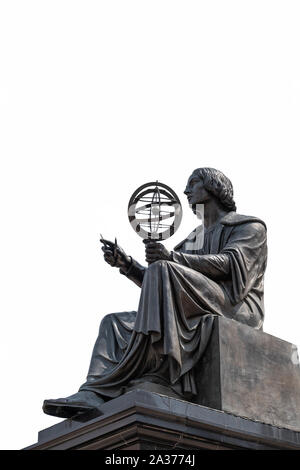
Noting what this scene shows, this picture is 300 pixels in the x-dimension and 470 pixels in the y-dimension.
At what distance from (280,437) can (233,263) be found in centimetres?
196

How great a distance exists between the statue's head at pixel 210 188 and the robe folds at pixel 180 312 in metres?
0.43

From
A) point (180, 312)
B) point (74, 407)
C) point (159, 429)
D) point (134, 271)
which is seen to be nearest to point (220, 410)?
point (159, 429)

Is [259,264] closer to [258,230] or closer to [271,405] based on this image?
[258,230]

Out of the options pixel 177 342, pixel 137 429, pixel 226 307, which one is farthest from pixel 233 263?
pixel 137 429

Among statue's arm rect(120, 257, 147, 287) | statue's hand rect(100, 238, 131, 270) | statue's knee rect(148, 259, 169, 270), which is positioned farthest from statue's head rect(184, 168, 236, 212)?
statue's knee rect(148, 259, 169, 270)

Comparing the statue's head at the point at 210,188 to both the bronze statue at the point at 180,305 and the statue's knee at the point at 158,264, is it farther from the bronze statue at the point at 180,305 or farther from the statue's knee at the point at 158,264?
the statue's knee at the point at 158,264

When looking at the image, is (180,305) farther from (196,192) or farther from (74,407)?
(196,192)

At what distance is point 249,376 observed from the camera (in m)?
9.07

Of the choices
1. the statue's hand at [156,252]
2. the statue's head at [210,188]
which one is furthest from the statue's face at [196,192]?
the statue's hand at [156,252]

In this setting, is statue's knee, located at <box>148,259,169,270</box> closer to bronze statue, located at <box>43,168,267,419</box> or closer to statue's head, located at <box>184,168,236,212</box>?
bronze statue, located at <box>43,168,267,419</box>

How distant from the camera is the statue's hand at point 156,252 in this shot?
371 inches

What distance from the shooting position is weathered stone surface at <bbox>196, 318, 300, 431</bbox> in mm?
8766

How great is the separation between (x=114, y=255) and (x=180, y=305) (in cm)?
127
